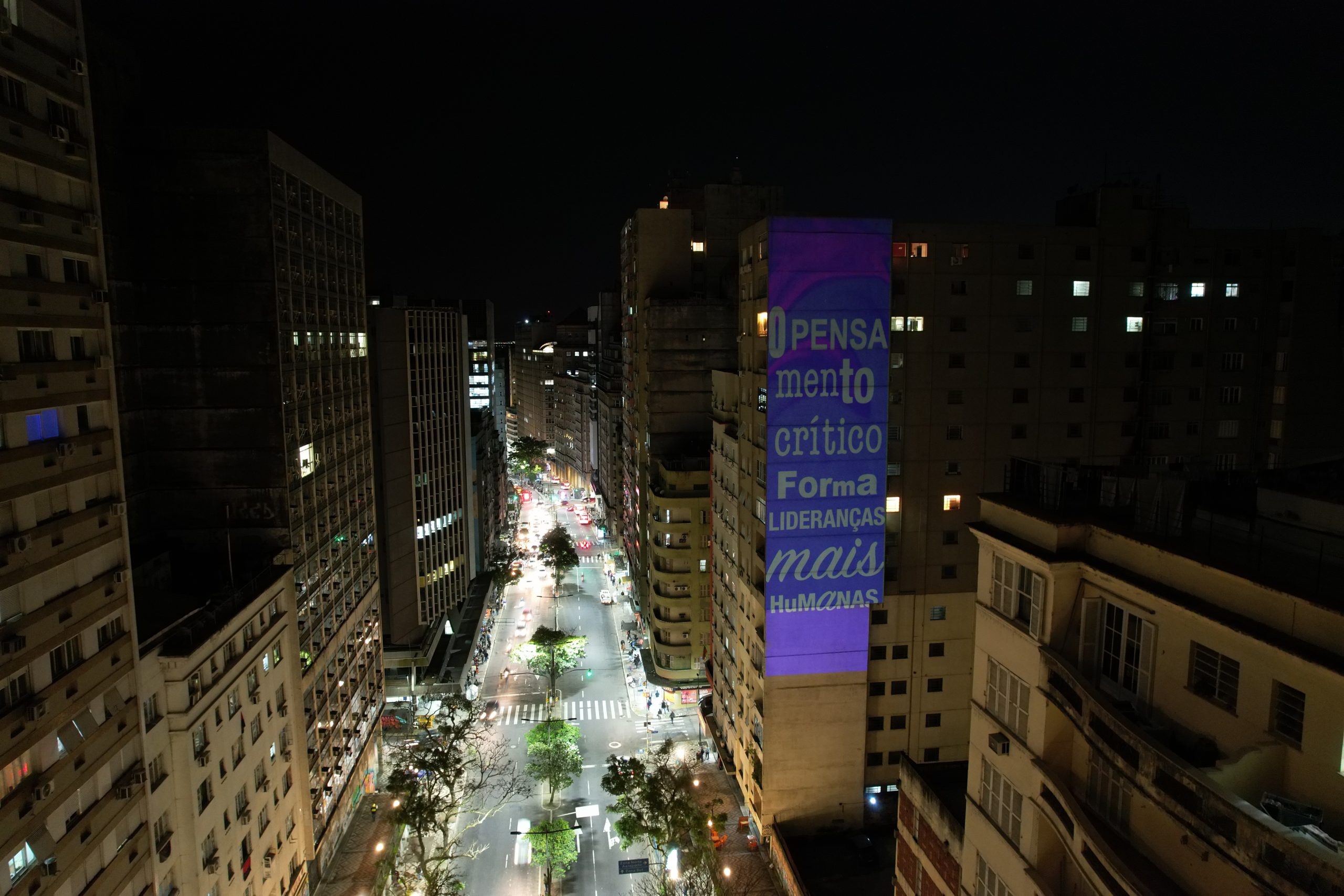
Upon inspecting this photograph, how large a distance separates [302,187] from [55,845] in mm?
34147

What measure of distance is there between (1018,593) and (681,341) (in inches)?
2340

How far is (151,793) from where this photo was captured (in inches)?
1051

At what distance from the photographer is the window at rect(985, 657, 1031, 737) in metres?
18.8

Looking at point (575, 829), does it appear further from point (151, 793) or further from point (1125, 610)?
point (1125, 610)

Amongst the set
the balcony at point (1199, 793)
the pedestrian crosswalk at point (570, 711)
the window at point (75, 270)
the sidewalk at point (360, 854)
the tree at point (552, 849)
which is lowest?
the pedestrian crosswalk at point (570, 711)

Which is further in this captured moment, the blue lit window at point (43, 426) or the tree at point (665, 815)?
the tree at point (665, 815)

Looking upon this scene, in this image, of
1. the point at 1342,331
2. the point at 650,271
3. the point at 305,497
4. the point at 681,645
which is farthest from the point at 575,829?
the point at 1342,331

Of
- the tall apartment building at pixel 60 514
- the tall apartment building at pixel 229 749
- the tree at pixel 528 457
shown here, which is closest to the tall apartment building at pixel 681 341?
the tall apartment building at pixel 229 749

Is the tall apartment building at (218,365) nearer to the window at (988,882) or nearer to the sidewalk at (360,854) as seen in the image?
the sidewalk at (360,854)

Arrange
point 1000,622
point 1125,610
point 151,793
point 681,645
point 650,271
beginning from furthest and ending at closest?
point 650,271
point 681,645
point 151,793
point 1000,622
point 1125,610

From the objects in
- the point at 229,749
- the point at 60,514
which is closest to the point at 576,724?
the point at 229,749

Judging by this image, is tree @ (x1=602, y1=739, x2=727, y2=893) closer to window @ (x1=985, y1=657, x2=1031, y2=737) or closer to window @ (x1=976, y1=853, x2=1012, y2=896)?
window @ (x1=976, y1=853, x2=1012, y2=896)

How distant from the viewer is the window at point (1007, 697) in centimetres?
1880

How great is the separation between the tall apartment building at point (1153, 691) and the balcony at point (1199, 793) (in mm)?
32
